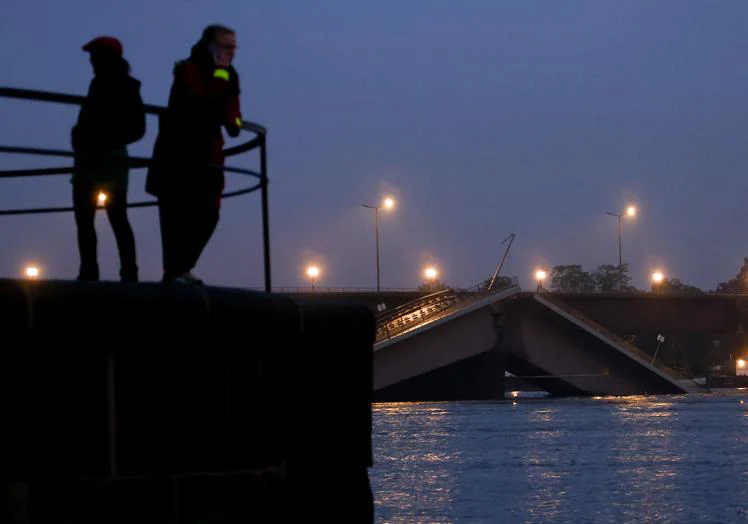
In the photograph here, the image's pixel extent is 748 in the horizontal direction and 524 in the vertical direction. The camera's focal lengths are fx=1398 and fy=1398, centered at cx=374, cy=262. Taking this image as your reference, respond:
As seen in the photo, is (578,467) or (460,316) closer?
(578,467)

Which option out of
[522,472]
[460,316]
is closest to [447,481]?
[522,472]

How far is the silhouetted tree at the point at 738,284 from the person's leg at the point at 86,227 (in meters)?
165

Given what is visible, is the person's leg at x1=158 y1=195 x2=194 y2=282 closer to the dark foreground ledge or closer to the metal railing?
the dark foreground ledge

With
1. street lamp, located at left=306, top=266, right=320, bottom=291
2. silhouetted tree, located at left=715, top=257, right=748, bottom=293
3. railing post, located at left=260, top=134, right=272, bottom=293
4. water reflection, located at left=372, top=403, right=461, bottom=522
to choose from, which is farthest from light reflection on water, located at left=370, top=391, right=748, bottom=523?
silhouetted tree, located at left=715, top=257, right=748, bottom=293

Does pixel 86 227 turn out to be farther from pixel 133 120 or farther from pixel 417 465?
pixel 417 465

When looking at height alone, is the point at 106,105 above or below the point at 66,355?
above

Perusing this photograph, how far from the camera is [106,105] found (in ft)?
19.2

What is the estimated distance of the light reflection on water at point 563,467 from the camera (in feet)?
58.5

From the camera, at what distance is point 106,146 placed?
595 centimetres

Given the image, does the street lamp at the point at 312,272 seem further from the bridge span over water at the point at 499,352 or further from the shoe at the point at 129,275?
the shoe at the point at 129,275

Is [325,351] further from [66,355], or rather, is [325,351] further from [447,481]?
[447,481]

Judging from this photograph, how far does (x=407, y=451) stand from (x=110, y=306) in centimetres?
2527

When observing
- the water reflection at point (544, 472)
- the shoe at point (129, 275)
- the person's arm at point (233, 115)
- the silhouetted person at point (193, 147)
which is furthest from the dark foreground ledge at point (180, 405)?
the water reflection at point (544, 472)

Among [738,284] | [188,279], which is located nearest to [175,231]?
[188,279]
